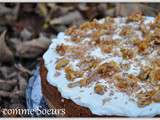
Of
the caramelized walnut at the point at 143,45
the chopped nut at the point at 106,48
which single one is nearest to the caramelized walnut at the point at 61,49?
the chopped nut at the point at 106,48

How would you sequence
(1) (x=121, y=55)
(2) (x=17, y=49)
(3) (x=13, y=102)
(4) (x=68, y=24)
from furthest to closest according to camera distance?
(4) (x=68, y=24) < (2) (x=17, y=49) < (3) (x=13, y=102) < (1) (x=121, y=55)

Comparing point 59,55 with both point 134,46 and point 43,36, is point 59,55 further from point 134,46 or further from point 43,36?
point 43,36

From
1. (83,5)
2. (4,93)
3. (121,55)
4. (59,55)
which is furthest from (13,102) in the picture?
(83,5)

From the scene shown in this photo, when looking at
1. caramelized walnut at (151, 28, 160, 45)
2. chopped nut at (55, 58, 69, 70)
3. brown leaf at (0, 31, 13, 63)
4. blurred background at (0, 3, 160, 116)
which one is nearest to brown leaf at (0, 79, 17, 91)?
blurred background at (0, 3, 160, 116)

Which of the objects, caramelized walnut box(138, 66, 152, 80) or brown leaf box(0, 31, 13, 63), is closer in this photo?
caramelized walnut box(138, 66, 152, 80)

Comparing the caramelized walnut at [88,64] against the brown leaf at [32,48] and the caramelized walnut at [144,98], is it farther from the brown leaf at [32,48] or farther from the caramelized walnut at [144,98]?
the brown leaf at [32,48]

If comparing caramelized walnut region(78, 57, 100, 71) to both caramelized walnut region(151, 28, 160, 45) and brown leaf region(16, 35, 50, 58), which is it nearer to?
caramelized walnut region(151, 28, 160, 45)

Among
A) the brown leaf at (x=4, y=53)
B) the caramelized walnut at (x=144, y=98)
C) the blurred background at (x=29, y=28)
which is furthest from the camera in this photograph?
the brown leaf at (x=4, y=53)

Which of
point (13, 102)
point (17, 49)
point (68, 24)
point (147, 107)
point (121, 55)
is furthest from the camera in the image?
point (68, 24)
